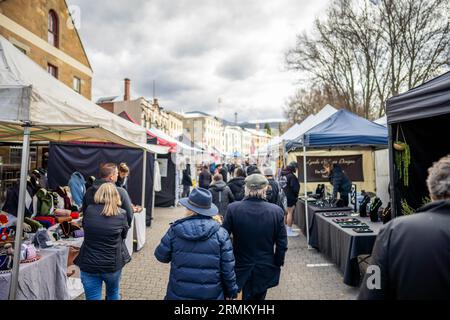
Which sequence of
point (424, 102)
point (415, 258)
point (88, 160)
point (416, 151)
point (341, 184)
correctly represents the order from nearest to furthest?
1. point (415, 258)
2. point (424, 102)
3. point (416, 151)
4. point (341, 184)
5. point (88, 160)

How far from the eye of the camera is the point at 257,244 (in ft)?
9.45

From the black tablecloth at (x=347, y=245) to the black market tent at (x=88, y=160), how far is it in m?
5.37

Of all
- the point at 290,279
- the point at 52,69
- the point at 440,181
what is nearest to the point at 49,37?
the point at 52,69

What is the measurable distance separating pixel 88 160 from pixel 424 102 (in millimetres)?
8624

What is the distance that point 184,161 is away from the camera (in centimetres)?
1955

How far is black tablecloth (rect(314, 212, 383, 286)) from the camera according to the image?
13.8ft

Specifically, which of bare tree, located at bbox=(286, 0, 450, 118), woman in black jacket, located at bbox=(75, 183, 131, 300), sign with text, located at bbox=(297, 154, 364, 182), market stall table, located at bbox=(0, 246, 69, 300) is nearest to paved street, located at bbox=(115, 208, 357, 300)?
market stall table, located at bbox=(0, 246, 69, 300)

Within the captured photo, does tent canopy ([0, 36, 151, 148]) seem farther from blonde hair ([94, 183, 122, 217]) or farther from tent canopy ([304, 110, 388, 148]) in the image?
tent canopy ([304, 110, 388, 148])

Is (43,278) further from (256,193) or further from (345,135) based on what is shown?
(345,135)

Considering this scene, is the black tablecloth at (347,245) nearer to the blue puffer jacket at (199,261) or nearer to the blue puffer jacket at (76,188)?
the blue puffer jacket at (199,261)

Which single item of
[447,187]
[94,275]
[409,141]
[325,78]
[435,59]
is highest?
[325,78]
